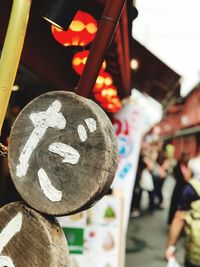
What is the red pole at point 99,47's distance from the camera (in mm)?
1939

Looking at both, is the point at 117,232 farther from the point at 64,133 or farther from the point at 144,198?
the point at 144,198

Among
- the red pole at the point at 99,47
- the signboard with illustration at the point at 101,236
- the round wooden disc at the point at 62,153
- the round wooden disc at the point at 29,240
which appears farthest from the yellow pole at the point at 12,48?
the signboard with illustration at the point at 101,236

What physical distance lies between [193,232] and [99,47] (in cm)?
314

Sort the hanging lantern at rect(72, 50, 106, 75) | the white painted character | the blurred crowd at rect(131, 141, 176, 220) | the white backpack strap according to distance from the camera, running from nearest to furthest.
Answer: the white painted character
the white backpack strap
the hanging lantern at rect(72, 50, 106, 75)
the blurred crowd at rect(131, 141, 176, 220)

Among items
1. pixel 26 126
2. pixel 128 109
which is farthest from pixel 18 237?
pixel 128 109

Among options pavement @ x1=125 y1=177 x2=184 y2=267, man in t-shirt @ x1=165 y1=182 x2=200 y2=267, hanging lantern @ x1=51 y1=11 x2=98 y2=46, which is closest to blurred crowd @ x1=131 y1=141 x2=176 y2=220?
pavement @ x1=125 y1=177 x2=184 y2=267

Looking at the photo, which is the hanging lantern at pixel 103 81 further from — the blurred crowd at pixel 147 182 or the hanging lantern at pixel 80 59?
the blurred crowd at pixel 147 182

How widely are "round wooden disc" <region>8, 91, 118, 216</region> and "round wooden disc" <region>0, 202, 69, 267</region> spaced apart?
0.27 ft

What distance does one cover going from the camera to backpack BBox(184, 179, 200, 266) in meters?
4.34

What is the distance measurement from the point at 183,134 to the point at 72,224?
33.4 meters

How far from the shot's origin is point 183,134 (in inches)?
1462

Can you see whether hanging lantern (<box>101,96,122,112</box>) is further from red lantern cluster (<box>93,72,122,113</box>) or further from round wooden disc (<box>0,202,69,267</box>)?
round wooden disc (<box>0,202,69,267</box>)

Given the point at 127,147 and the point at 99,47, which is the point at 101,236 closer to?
the point at 127,147

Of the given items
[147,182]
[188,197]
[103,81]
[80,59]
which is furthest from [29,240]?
[147,182]
